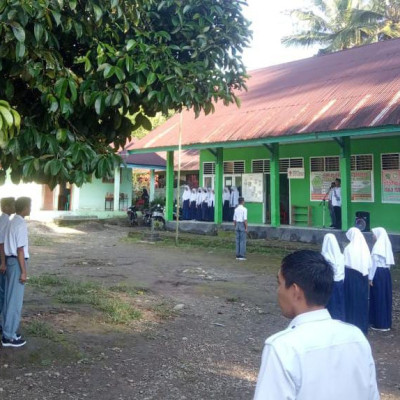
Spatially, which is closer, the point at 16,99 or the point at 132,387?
the point at 16,99

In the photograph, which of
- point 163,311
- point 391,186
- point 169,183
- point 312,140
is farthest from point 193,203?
point 163,311

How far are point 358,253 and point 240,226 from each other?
6416 mm

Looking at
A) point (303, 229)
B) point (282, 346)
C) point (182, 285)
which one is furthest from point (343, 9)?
point (282, 346)

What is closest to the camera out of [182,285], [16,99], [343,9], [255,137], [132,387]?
[16,99]

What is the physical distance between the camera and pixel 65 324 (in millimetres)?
5906

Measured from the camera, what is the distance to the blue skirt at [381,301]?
6.20m

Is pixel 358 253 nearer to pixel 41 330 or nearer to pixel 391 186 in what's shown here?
pixel 41 330

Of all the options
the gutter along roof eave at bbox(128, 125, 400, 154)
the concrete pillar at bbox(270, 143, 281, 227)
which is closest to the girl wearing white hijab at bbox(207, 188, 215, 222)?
the gutter along roof eave at bbox(128, 125, 400, 154)

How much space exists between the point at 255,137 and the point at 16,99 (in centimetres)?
1054

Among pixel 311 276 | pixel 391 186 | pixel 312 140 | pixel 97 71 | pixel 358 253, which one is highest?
pixel 312 140

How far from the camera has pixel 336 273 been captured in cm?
563

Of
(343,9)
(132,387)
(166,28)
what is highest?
(343,9)

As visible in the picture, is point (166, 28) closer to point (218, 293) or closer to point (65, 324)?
point (65, 324)

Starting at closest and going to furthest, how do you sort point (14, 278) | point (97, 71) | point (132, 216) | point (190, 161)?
point (97, 71), point (14, 278), point (132, 216), point (190, 161)
